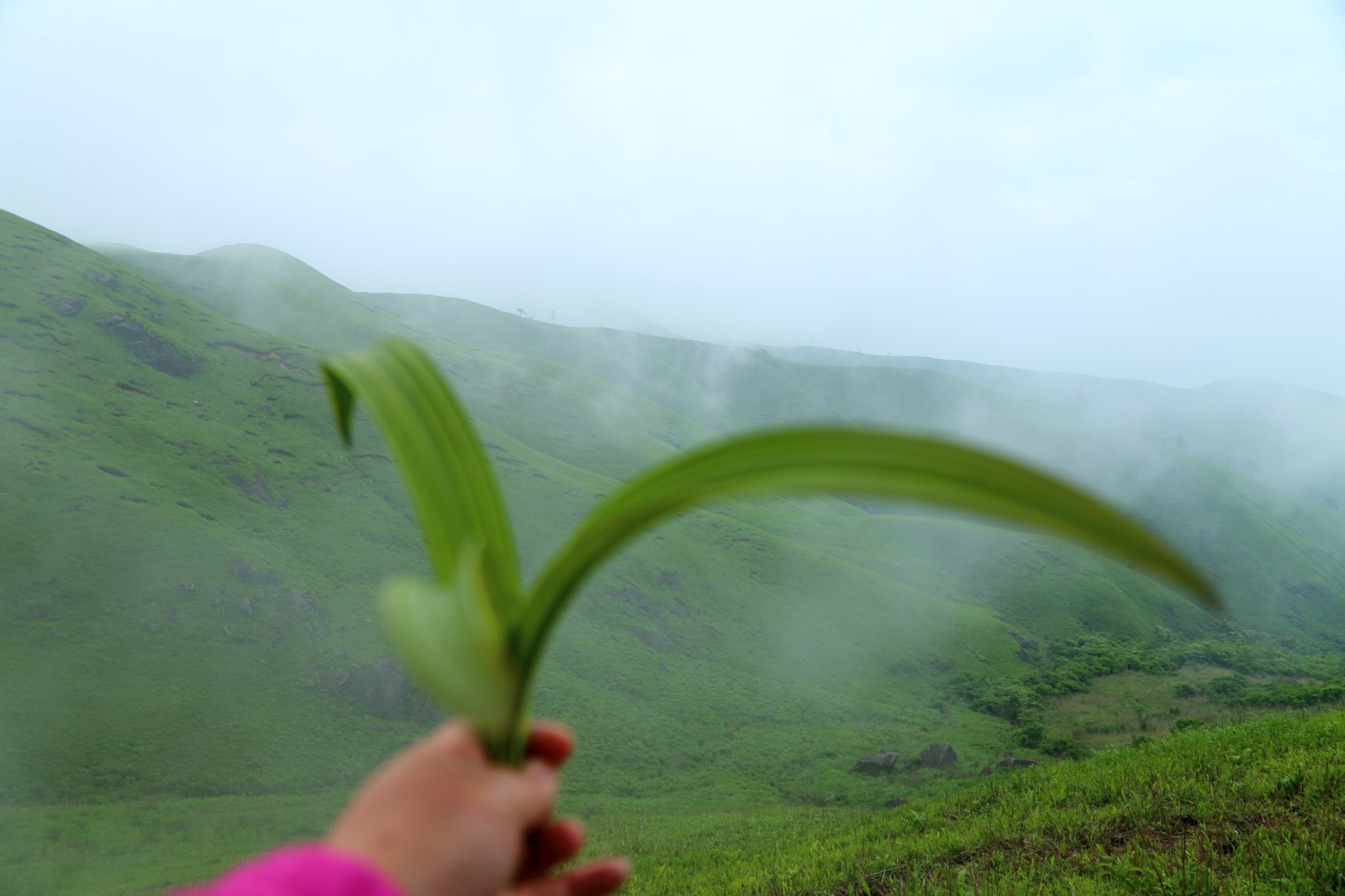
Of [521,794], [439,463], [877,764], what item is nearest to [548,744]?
[521,794]

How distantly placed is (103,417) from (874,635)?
68312 mm

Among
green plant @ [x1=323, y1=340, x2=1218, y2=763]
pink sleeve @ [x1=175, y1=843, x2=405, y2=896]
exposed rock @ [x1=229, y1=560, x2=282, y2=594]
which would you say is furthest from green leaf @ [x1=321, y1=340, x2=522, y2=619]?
exposed rock @ [x1=229, y1=560, x2=282, y2=594]

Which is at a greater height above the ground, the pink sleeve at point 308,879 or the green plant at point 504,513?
the green plant at point 504,513

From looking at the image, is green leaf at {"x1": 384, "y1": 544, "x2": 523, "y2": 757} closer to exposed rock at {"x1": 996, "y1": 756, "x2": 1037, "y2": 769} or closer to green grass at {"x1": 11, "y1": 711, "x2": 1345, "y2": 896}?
green grass at {"x1": 11, "y1": 711, "x2": 1345, "y2": 896}

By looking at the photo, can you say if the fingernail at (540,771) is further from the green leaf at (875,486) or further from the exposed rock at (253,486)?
the exposed rock at (253,486)

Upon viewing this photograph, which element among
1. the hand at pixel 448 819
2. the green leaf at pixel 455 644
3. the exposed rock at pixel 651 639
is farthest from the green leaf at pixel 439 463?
the exposed rock at pixel 651 639

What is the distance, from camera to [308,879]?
4.07 ft

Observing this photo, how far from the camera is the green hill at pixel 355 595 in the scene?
3572 cm

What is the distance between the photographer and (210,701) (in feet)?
121

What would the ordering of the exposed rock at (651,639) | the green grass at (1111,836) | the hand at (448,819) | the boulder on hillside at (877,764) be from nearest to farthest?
the hand at (448,819) < the green grass at (1111,836) < the boulder on hillside at (877,764) < the exposed rock at (651,639)

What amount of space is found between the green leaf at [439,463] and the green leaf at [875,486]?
0.27m

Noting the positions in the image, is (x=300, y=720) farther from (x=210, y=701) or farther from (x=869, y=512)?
(x=869, y=512)

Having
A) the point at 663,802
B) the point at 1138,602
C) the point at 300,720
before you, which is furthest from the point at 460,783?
the point at 1138,602

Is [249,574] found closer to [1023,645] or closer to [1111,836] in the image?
[1111,836]
